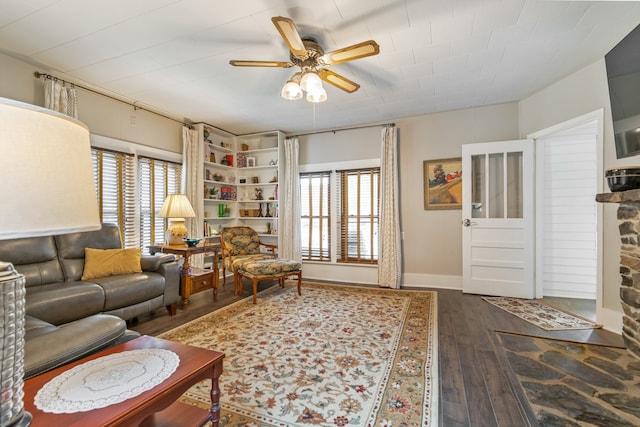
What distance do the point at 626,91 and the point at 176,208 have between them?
4712 millimetres

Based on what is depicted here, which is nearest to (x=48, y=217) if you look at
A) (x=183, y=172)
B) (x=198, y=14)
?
(x=198, y=14)

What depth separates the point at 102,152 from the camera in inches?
135

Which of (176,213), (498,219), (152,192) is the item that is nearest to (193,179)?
(152,192)

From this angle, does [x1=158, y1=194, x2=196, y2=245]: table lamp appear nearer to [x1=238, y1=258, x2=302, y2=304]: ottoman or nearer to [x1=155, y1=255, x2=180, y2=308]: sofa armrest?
Result: [x1=155, y1=255, x2=180, y2=308]: sofa armrest

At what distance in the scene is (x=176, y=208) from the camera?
3658mm

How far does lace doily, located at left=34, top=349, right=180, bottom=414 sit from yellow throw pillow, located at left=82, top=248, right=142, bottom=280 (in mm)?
1996

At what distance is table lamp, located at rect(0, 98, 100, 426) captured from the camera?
1.77 ft

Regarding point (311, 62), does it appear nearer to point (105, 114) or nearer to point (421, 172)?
point (421, 172)

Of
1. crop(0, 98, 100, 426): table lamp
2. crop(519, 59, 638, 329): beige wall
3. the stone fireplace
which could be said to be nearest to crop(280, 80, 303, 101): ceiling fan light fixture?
crop(0, 98, 100, 426): table lamp

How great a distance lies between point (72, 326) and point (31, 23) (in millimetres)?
2404

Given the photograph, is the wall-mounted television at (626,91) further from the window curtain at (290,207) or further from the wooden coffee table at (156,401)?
the window curtain at (290,207)

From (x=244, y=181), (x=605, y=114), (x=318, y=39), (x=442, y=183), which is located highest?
(x=318, y=39)

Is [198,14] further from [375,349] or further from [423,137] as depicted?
[423,137]

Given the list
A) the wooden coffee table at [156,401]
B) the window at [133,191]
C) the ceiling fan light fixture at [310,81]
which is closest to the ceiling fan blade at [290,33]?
the ceiling fan light fixture at [310,81]
